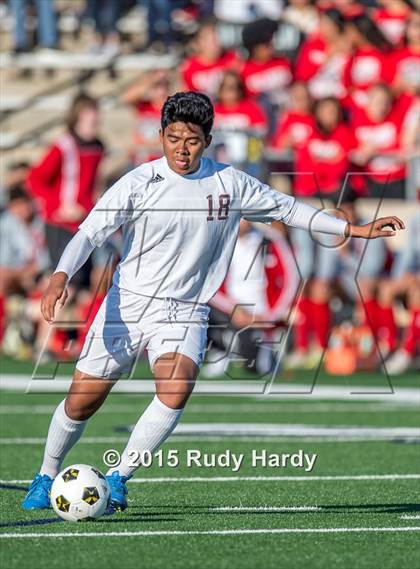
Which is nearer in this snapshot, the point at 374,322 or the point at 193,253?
the point at 193,253

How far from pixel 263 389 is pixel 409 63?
5.05 metres

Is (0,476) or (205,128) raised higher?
(205,128)

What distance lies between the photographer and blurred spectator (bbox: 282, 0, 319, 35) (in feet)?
61.1

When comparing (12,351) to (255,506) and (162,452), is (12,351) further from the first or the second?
(255,506)

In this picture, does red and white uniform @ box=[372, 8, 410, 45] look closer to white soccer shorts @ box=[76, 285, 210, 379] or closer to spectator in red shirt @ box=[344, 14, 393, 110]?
spectator in red shirt @ box=[344, 14, 393, 110]

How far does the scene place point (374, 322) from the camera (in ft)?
48.3

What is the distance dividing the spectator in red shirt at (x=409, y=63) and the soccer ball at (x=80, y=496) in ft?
33.2

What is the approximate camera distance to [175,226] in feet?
20.9

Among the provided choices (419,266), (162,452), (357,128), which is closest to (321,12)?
(357,128)

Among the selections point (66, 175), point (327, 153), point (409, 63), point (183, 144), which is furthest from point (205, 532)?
point (409, 63)

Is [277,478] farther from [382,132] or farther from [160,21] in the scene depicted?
[160,21]

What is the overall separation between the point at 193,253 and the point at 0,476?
198 centimetres

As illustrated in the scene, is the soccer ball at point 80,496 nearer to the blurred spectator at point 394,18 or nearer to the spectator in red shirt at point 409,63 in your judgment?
the spectator in red shirt at point 409,63

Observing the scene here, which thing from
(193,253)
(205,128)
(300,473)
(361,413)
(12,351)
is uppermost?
(205,128)
